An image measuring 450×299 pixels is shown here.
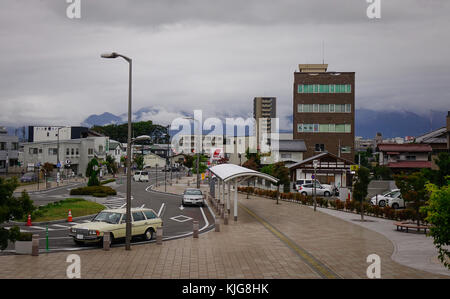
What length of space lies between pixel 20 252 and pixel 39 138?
87285 mm

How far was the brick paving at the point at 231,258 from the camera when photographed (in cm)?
1300

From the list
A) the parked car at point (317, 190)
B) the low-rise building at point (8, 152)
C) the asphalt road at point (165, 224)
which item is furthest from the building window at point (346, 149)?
the low-rise building at point (8, 152)

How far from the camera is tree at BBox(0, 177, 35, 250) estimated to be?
12859mm

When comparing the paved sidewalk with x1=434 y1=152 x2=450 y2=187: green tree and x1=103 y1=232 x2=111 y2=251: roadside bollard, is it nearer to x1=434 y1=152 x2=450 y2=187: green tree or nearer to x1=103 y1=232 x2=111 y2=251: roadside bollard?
x1=434 y1=152 x2=450 y2=187: green tree

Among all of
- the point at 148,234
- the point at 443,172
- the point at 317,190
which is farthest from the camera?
the point at 317,190

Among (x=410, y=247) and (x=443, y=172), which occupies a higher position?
(x=443, y=172)

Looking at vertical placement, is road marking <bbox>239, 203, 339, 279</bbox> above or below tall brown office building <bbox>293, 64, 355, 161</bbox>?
below

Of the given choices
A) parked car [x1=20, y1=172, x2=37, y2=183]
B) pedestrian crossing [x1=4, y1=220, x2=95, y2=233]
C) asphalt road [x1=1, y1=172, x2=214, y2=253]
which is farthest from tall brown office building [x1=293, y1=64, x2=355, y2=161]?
pedestrian crossing [x1=4, y1=220, x2=95, y2=233]

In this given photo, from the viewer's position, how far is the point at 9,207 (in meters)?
13.1

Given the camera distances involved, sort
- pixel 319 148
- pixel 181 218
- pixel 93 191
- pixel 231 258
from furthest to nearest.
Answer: pixel 319 148, pixel 93 191, pixel 181 218, pixel 231 258

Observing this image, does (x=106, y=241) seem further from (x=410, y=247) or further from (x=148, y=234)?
(x=410, y=247)

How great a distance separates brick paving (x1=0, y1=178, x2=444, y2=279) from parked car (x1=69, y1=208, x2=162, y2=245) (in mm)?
907

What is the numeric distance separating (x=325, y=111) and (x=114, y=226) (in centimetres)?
5710

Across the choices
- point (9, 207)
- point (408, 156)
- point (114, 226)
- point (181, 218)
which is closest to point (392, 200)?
point (181, 218)
